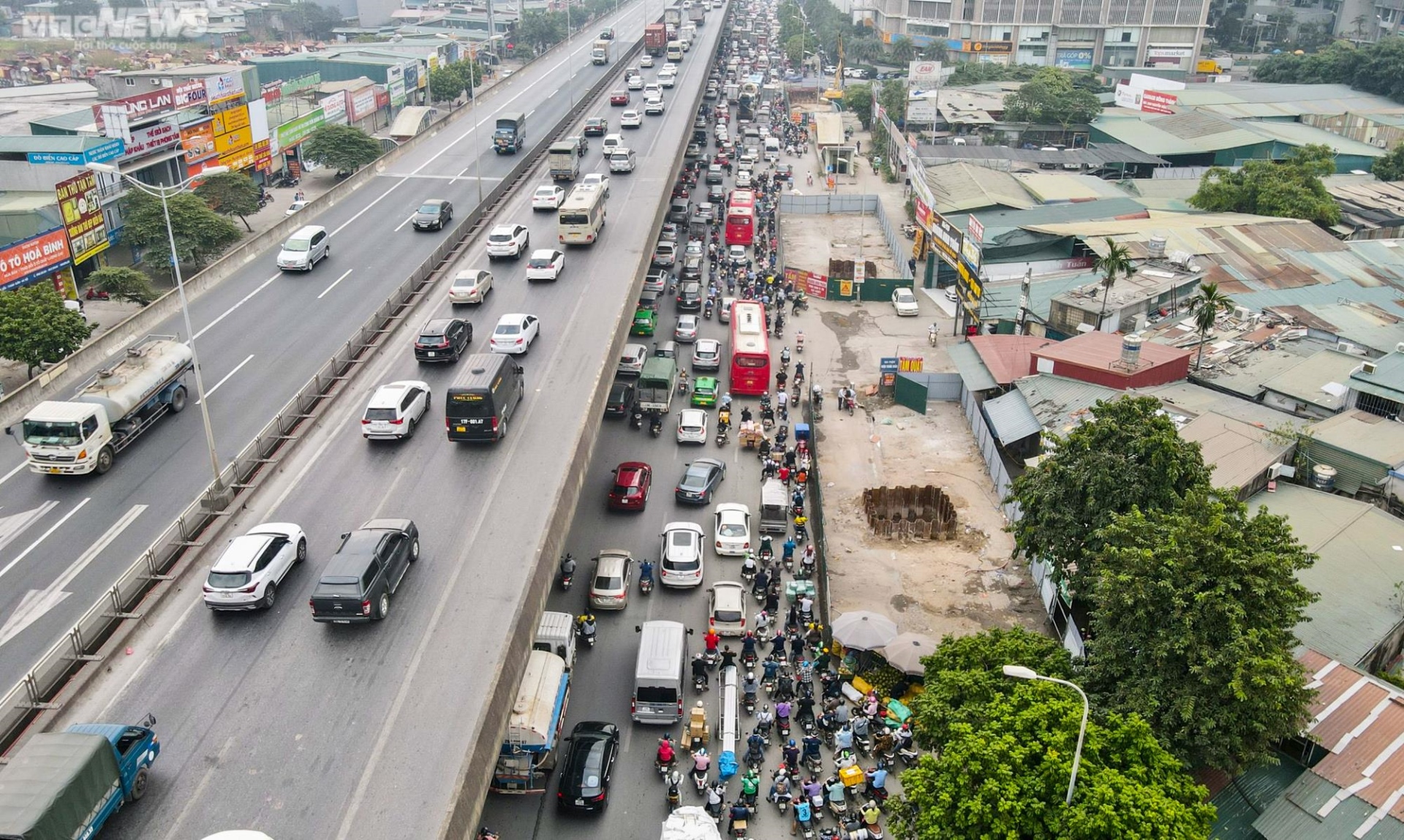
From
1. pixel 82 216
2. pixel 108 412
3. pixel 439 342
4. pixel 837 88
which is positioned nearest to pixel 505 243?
pixel 439 342

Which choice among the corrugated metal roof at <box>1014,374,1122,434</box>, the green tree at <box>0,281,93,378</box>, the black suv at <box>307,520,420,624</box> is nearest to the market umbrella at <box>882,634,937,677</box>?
the corrugated metal roof at <box>1014,374,1122,434</box>

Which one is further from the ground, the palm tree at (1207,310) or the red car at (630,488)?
the palm tree at (1207,310)

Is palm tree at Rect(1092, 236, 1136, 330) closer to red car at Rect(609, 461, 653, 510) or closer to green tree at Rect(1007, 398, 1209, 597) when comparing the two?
green tree at Rect(1007, 398, 1209, 597)

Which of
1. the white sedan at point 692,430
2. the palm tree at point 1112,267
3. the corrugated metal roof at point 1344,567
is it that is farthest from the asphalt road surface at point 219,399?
the corrugated metal roof at point 1344,567

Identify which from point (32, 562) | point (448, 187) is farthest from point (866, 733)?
point (448, 187)

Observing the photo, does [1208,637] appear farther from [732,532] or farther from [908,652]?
[732,532]

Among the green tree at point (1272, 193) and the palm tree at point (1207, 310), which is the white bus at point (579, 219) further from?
the green tree at point (1272, 193)
